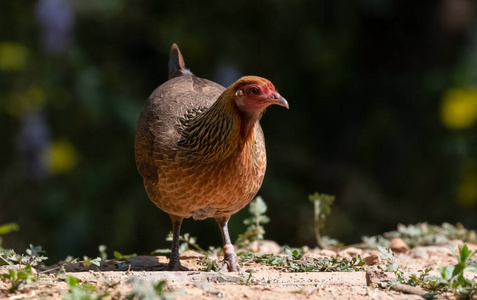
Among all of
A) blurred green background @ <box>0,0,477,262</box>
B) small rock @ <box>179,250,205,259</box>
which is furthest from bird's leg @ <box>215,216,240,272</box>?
blurred green background @ <box>0,0,477,262</box>

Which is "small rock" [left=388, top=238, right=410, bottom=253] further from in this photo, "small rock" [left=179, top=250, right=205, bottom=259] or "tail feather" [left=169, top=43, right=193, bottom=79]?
"tail feather" [left=169, top=43, right=193, bottom=79]

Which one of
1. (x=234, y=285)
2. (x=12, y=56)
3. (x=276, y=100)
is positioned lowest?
(x=234, y=285)

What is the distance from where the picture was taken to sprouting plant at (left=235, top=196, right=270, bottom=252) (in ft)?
16.5

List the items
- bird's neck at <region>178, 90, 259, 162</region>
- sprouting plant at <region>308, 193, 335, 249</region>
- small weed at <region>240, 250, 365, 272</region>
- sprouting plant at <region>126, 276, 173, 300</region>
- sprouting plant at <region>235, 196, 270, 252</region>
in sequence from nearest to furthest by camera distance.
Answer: sprouting plant at <region>126, 276, 173, 300</region>
small weed at <region>240, 250, 365, 272</region>
bird's neck at <region>178, 90, 259, 162</region>
sprouting plant at <region>235, 196, 270, 252</region>
sprouting plant at <region>308, 193, 335, 249</region>

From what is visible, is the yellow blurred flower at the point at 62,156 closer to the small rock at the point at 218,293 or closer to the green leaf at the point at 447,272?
the small rock at the point at 218,293

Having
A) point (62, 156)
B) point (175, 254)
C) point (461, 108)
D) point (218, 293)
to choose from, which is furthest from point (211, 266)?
point (461, 108)

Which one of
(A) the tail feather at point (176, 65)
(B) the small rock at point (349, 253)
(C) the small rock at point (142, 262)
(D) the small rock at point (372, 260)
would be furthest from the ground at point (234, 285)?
(A) the tail feather at point (176, 65)

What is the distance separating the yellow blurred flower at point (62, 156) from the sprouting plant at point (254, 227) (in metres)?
4.02

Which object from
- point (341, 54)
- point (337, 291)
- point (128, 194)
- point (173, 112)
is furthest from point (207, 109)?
point (341, 54)

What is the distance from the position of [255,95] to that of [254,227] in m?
1.40

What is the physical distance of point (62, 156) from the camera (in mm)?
8586

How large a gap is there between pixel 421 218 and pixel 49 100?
16.7 feet

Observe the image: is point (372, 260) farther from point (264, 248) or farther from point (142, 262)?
point (142, 262)

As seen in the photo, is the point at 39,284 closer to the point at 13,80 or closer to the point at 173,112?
the point at 173,112
